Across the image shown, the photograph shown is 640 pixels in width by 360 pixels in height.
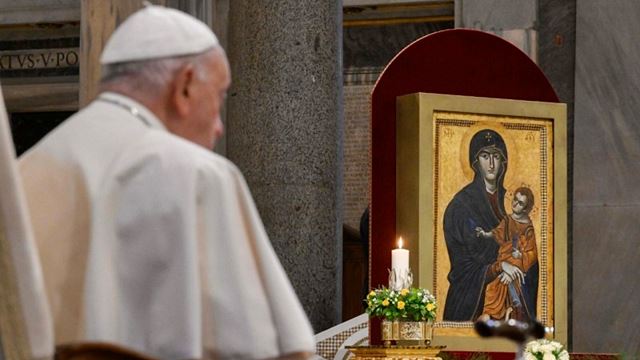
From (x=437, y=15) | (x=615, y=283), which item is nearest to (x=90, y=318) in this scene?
(x=615, y=283)

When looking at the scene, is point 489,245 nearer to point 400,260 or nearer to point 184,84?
point 400,260

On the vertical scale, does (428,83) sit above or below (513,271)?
above

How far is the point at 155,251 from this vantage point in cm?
238

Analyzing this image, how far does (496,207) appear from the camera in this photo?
8.20 metres

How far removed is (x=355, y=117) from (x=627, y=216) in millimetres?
3117

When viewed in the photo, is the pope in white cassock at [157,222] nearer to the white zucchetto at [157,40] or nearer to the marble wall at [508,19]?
the white zucchetto at [157,40]

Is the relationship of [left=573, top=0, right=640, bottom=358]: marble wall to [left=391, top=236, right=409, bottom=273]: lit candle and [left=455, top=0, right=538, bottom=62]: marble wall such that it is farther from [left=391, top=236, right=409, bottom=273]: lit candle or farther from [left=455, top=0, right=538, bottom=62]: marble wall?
[left=391, top=236, right=409, bottom=273]: lit candle

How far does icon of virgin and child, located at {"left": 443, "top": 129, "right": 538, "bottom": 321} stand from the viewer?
8.05 meters

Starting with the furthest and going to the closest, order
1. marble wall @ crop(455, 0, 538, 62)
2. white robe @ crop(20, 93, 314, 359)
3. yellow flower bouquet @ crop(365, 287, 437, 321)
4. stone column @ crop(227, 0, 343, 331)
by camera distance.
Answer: marble wall @ crop(455, 0, 538, 62) < stone column @ crop(227, 0, 343, 331) < yellow flower bouquet @ crop(365, 287, 437, 321) < white robe @ crop(20, 93, 314, 359)

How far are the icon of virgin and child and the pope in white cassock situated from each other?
549 cm

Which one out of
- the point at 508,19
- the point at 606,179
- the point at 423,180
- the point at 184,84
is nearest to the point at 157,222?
the point at 184,84

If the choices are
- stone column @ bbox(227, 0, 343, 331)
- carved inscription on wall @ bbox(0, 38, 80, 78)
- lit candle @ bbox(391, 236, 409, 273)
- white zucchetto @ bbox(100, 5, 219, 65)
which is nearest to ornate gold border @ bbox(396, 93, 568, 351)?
lit candle @ bbox(391, 236, 409, 273)

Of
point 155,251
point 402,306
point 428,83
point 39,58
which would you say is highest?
point 39,58

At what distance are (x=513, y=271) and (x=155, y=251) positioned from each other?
19.9ft
